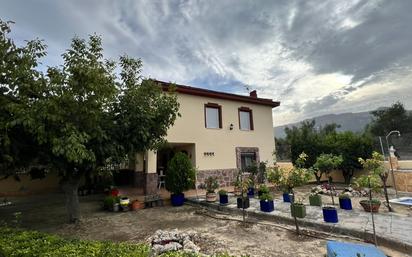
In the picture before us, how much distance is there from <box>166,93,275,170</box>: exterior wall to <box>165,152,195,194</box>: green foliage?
6.68 feet

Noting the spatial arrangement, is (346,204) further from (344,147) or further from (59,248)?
(344,147)

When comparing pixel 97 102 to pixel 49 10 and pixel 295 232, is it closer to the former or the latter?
pixel 49 10

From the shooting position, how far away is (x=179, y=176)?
10.8 m

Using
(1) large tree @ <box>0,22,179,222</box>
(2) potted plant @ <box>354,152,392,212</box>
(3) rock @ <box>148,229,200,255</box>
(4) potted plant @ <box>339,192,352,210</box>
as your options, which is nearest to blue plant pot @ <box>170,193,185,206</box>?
(1) large tree @ <box>0,22,179,222</box>

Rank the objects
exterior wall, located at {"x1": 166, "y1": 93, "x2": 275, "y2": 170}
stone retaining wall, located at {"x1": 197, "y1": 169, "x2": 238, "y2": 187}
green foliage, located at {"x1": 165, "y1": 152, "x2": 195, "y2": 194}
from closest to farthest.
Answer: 1. green foliage, located at {"x1": 165, "y1": 152, "x2": 195, "y2": 194}
2. exterior wall, located at {"x1": 166, "y1": 93, "x2": 275, "y2": 170}
3. stone retaining wall, located at {"x1": 197, "y1": 169, "x2": 238, "y2": 187}

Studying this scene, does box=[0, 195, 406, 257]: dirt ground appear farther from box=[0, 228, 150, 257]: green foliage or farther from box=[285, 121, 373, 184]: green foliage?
box=[285, 121, 373, 184]: green foliage

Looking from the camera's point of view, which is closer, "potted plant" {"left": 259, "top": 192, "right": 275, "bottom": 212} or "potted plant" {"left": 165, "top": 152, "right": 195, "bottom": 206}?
"potted plant" {"left": 259, "top": 192, "right": 275, "bottom": 212}

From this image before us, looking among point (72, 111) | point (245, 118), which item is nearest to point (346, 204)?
point (245, 118)

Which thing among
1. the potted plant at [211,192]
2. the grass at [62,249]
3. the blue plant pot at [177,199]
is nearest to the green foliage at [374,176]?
the potted plant at [211,192]

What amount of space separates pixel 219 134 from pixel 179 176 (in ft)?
14.9

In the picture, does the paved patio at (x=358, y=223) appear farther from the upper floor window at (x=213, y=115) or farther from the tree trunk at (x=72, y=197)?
the upper floor window at (x=213, y=115)

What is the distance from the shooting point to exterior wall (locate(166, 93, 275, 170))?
13164 millimetres

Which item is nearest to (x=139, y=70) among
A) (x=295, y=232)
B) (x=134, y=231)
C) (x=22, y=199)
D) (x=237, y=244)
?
(x=134, y=231)

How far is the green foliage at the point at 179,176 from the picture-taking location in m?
10.8
